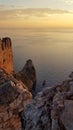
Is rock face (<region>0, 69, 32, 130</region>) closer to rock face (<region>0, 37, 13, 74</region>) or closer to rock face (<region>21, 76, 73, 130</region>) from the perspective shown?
rock face (<region>21, 76, 73, 130</region>)

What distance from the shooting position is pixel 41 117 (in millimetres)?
12438

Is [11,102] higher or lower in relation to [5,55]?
higher

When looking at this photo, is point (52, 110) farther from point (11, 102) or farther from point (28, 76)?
point (28, 76)

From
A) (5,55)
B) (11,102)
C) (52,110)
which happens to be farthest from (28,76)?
(52,110)

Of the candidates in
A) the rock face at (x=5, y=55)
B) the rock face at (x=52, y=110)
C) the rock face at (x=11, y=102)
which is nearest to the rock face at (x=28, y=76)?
the rock face at (x=5, y=55)

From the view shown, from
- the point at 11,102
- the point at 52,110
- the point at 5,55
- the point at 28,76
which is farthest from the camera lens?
the point at 28,76

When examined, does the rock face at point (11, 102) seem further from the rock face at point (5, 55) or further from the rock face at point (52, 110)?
the rock face at point (5, 55)

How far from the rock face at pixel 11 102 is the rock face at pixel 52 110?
2370cm

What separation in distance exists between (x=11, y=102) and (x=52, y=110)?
29251mm

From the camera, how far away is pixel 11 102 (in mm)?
40969

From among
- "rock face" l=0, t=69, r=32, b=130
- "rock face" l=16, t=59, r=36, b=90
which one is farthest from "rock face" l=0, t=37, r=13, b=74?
"rock face" l=0, t=69, r=32, b=130

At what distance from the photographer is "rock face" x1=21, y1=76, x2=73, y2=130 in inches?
452

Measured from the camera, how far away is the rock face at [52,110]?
37.7ft

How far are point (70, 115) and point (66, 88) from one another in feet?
7.00
